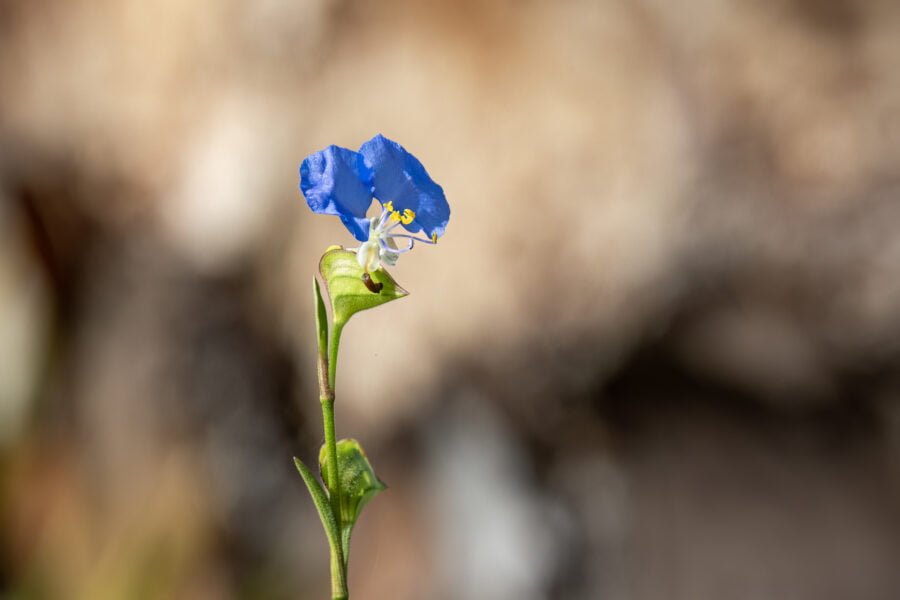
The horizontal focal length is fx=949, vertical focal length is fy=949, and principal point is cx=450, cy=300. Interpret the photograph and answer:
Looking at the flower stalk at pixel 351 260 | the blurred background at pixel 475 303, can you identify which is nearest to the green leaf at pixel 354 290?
the flower stalk at pixel 351 260

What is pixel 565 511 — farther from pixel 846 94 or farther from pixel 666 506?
pixel 846 94

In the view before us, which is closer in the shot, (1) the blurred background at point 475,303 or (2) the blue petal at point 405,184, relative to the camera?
(2) the blue petal at point 405,184

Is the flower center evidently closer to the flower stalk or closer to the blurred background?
the flower stalk

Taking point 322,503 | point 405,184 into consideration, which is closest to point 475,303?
point 405,184

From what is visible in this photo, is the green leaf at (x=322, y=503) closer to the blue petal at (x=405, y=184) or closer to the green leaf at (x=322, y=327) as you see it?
the green leaf at (x=322, y=327)

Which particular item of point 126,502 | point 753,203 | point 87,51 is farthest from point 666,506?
point 87,51

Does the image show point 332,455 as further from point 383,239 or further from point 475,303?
point 475,303
